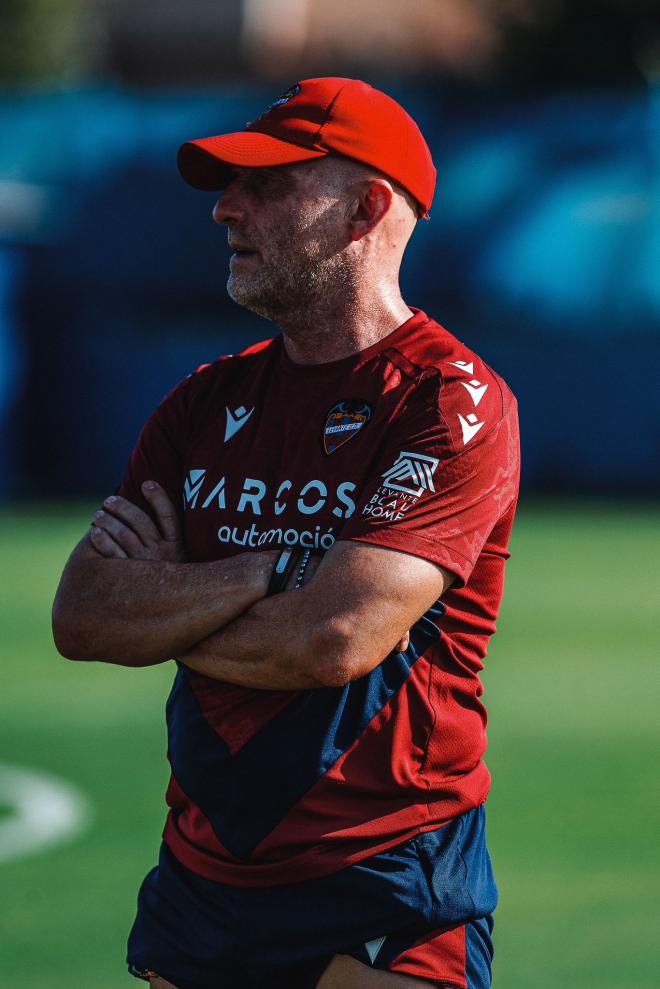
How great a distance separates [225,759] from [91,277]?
628 inches

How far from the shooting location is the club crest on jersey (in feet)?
11.7

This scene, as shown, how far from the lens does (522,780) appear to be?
7.80 meters

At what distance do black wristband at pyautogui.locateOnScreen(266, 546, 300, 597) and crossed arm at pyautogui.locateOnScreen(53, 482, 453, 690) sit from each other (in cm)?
2

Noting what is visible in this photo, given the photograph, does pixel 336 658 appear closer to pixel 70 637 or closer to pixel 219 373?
pixel 70 637

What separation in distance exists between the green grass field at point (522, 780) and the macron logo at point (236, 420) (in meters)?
2.50

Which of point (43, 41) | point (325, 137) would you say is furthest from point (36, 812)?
point (43, 41)

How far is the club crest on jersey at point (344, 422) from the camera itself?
3555 millimetres

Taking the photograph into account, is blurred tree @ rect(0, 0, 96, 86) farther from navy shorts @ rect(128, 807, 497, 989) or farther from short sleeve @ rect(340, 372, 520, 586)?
navy shorts @ rect(128, 807, 497, 989)

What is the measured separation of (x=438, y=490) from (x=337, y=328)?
481 millimetres

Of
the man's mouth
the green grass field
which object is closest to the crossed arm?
the man's mouth

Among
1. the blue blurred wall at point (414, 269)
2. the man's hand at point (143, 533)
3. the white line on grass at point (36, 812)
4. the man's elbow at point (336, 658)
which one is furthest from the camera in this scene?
the blue blurred wall at point (414, 269)

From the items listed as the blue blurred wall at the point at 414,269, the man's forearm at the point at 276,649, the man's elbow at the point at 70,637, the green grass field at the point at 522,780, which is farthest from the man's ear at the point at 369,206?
the blue blurred wall at the point at 414,269

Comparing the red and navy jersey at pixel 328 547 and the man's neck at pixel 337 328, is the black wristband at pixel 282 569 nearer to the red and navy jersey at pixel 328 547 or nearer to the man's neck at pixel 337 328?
the red and navy jersey at pixel 328 547

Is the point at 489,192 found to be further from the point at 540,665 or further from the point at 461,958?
the point at 461,958
